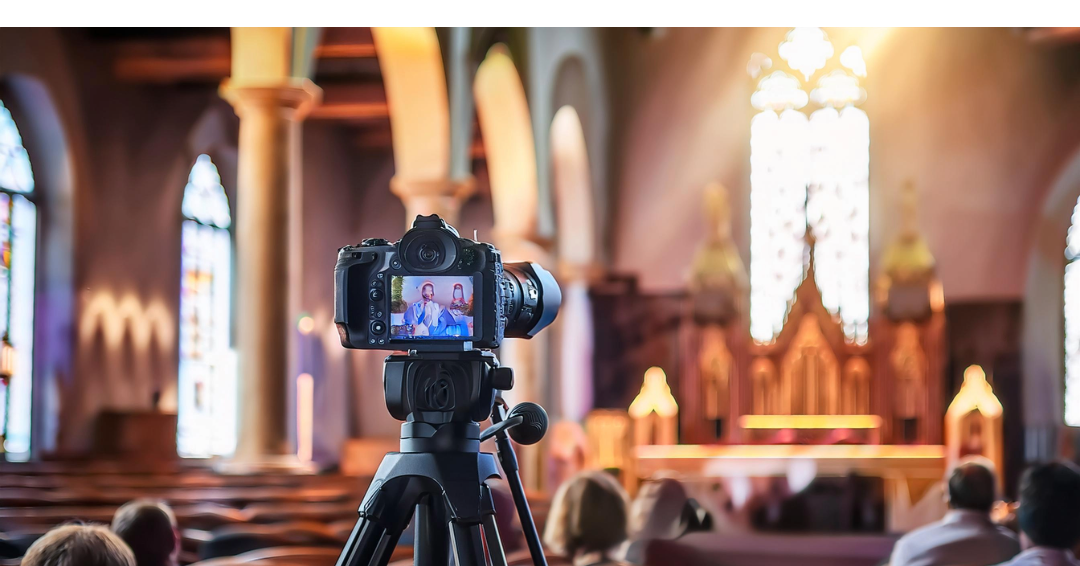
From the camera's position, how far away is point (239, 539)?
3.98 m

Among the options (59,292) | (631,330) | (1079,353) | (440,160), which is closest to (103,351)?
(59,292)

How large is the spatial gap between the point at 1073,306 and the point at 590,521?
1150 cm

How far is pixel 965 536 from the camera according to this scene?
3486 mm

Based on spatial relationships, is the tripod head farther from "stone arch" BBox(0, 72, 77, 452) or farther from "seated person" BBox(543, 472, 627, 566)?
"stone arch" BBox(0, 72, 77, 452)

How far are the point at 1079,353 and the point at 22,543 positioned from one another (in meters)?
11.6

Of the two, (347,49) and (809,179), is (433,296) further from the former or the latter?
(809,179)

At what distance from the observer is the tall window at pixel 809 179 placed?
1402 cm

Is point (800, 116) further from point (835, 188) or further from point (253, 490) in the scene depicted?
point (253, 490)

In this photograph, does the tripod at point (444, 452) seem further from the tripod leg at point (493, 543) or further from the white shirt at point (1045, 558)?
the white shirt at point (1045, 558)


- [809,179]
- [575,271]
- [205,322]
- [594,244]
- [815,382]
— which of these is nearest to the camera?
[815,382]

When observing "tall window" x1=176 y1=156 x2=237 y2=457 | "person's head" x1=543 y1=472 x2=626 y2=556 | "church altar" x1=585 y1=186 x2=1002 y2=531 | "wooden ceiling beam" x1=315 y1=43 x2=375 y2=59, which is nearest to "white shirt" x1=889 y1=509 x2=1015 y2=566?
"person's head" x1=543 y1=472 x2=626 y2=556

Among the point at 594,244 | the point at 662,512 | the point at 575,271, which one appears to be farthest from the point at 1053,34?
the point at 662,512

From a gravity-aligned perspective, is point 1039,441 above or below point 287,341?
below

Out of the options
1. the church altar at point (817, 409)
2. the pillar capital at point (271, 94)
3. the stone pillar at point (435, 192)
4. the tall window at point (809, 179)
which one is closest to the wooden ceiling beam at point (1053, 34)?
the tall window at point (809, 179)
